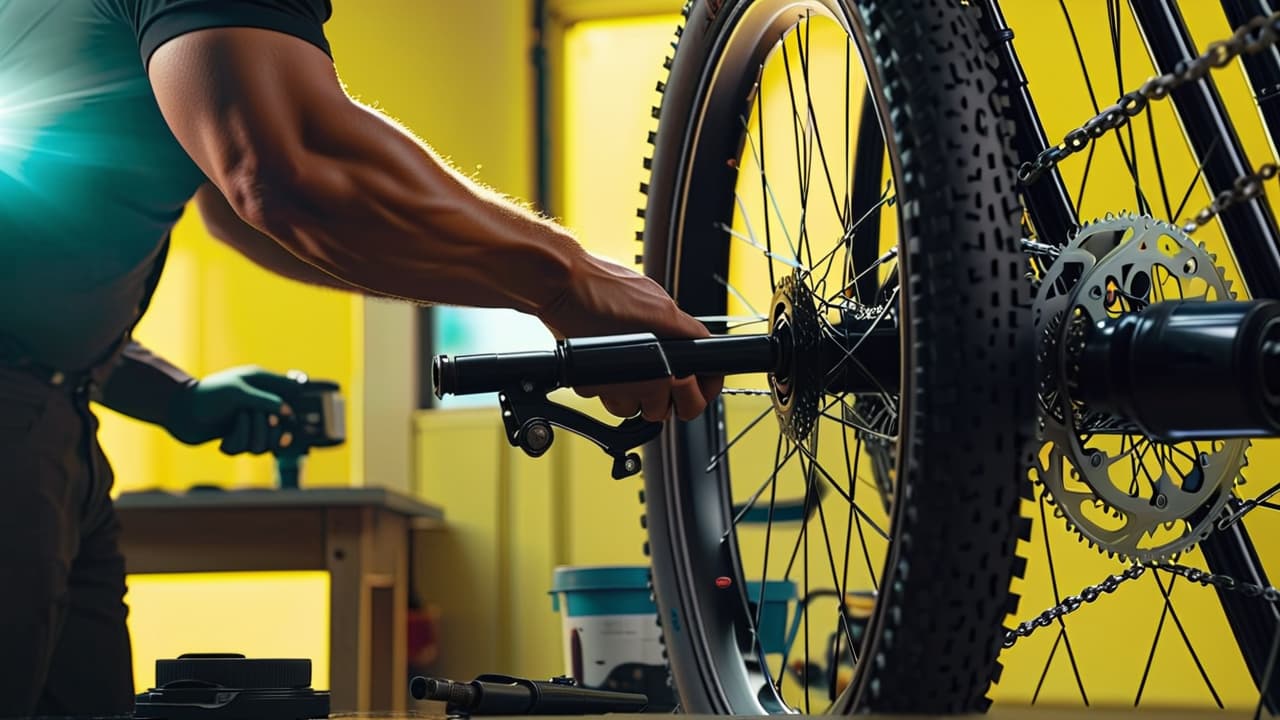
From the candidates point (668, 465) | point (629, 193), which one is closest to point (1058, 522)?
point (629, 193)

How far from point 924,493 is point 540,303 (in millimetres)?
310

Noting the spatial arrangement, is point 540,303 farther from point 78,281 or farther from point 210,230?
point 210,230

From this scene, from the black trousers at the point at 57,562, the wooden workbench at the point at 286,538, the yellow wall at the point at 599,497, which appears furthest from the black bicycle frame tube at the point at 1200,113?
the yellow wall at the point at 599,497

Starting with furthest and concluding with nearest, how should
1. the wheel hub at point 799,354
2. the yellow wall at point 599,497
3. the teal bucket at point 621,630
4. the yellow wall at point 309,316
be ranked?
the yellow wall at point 309,316, the yellow wall at point 599,497, the teal bucket at point 621,630, the wheel hub at point 799,354

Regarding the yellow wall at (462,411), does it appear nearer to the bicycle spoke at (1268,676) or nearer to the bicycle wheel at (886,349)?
the bicycle wheel at (886,349)

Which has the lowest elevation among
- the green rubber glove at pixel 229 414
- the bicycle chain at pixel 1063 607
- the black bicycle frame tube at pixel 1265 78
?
the bicycle chain at pixel 1063 607

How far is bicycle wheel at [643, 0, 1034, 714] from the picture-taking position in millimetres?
651

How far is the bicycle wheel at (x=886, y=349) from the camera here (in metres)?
0.65

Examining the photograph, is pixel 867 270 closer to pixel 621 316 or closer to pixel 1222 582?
pixel 621 316

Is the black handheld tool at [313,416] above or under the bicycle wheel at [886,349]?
above

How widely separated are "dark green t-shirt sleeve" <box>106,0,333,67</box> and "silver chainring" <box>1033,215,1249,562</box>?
1.41ft

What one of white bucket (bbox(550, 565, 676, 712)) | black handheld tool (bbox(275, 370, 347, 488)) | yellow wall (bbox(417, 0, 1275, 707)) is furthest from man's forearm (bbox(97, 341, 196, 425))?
yellow wall (bbox(417, 0, 1275, 707))

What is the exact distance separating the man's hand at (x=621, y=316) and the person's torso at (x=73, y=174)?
445 millimetres

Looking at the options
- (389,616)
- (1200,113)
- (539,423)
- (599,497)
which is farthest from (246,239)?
(599,497)
